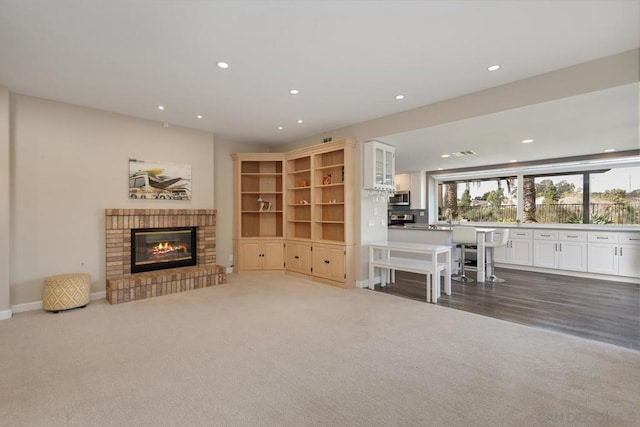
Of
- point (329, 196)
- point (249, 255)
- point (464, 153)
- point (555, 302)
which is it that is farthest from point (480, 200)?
point (249, 255)

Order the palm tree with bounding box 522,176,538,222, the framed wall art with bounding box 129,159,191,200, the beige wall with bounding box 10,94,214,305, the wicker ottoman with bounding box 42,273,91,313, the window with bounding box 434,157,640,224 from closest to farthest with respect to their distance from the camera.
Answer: the wicker ottoman with bounding box 42,273,91,313, the beige wall with bounding box 10,94,214,305, the framed wall art with bounding box 129,159,191,200, the window with bounding box 434,157,640,224, the palm tree with bounding box 522,176,538,222

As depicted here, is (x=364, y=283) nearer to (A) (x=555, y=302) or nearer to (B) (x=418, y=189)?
(A) (x=555, y=302)

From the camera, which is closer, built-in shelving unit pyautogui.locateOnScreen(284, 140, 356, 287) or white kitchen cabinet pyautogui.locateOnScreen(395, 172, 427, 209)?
built-in shelving unit pyautogui.locateOnScreen(284, 140, 356, 287)

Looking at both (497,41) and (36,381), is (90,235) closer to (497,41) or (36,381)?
(36,381)

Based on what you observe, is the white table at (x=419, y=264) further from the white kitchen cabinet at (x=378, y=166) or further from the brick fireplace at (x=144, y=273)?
the brick fireplace at (x=144, y=273)

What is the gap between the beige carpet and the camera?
1.91m

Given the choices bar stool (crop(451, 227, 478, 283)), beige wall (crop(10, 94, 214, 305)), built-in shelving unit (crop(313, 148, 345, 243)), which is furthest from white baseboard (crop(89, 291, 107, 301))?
bar stool (crop(451, 227, 478, 283))

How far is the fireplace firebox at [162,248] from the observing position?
4.89 metres

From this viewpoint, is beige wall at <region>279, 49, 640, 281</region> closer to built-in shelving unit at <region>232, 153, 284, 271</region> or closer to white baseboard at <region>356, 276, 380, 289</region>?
white baseboard at <region>356, 276, 380, 289</region>

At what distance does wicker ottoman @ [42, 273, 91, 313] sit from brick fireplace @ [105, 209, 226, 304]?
0.34 metres

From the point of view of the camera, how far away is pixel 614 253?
551 cm

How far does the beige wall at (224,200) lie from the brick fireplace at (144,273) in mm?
766

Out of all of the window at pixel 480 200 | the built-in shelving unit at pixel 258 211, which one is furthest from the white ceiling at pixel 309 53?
the window at pixel 480 200

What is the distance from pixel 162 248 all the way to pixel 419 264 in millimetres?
→ 4361
